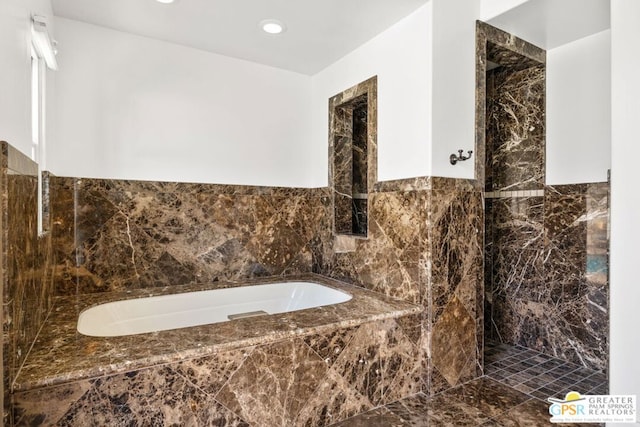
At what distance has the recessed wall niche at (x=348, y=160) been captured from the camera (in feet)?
10.3

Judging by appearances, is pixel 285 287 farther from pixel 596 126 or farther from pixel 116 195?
pixel 596 126

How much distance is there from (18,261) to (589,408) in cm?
287

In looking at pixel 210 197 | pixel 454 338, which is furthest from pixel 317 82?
pixel 454 338

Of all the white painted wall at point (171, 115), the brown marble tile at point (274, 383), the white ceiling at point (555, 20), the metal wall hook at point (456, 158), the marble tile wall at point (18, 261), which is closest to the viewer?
the marble tile wall at point (18, 261)

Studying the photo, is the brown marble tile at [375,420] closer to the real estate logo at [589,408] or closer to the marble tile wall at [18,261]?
the real estate logo at [589,408]

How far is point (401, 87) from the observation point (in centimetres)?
242

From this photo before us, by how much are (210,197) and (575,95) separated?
2.93 meters

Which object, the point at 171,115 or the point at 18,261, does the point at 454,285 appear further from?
the point at 171,115

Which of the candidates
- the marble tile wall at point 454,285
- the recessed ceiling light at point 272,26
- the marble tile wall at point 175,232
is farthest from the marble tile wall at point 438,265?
the recessed ceiling light at point 272,26

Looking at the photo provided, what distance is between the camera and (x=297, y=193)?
11.0 feet

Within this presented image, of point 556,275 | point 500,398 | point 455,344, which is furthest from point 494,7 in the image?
point 500,398

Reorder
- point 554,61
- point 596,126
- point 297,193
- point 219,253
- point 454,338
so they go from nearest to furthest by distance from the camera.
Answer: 1. point 454,338
2. point 596,126
3. point 554,61
4. point 219,253
5. point 297,193
